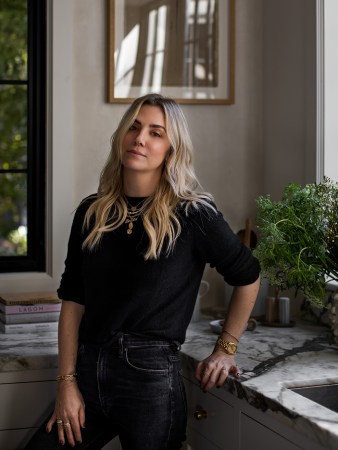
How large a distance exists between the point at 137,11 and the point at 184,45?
0.23 metres

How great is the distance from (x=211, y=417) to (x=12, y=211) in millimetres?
1281

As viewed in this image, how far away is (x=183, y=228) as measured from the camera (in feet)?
6.81

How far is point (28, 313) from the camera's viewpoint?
105 inches

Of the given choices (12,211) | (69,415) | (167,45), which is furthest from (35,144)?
(69,415)

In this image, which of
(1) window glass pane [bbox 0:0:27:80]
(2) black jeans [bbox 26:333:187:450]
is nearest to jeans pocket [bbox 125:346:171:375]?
(2) black jeans [bbox 26:333:187:450]

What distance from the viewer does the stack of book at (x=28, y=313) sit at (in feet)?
8.71

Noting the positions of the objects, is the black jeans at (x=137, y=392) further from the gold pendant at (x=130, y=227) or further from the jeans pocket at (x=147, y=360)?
the gold pendant at (x=130, y=227)

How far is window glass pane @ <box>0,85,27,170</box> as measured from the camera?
2988 millimetres

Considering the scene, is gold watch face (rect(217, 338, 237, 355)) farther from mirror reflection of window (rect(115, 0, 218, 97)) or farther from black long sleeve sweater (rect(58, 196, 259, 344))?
mirror reflection of window (rect(115, 0, 218, 97))

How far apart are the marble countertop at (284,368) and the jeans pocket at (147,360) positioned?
0.60 ft

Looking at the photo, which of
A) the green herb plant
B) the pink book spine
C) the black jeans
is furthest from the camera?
the pink book spine

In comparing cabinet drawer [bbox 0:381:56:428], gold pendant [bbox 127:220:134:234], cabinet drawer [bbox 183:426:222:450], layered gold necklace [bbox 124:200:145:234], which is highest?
layered gold necklace [bbox 124:200:145:234]

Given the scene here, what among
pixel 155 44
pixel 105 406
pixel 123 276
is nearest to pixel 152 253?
pixel 123 276

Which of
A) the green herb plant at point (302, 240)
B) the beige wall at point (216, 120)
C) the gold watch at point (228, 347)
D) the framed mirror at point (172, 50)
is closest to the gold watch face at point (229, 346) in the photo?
the gold watch at point (228, 347)
